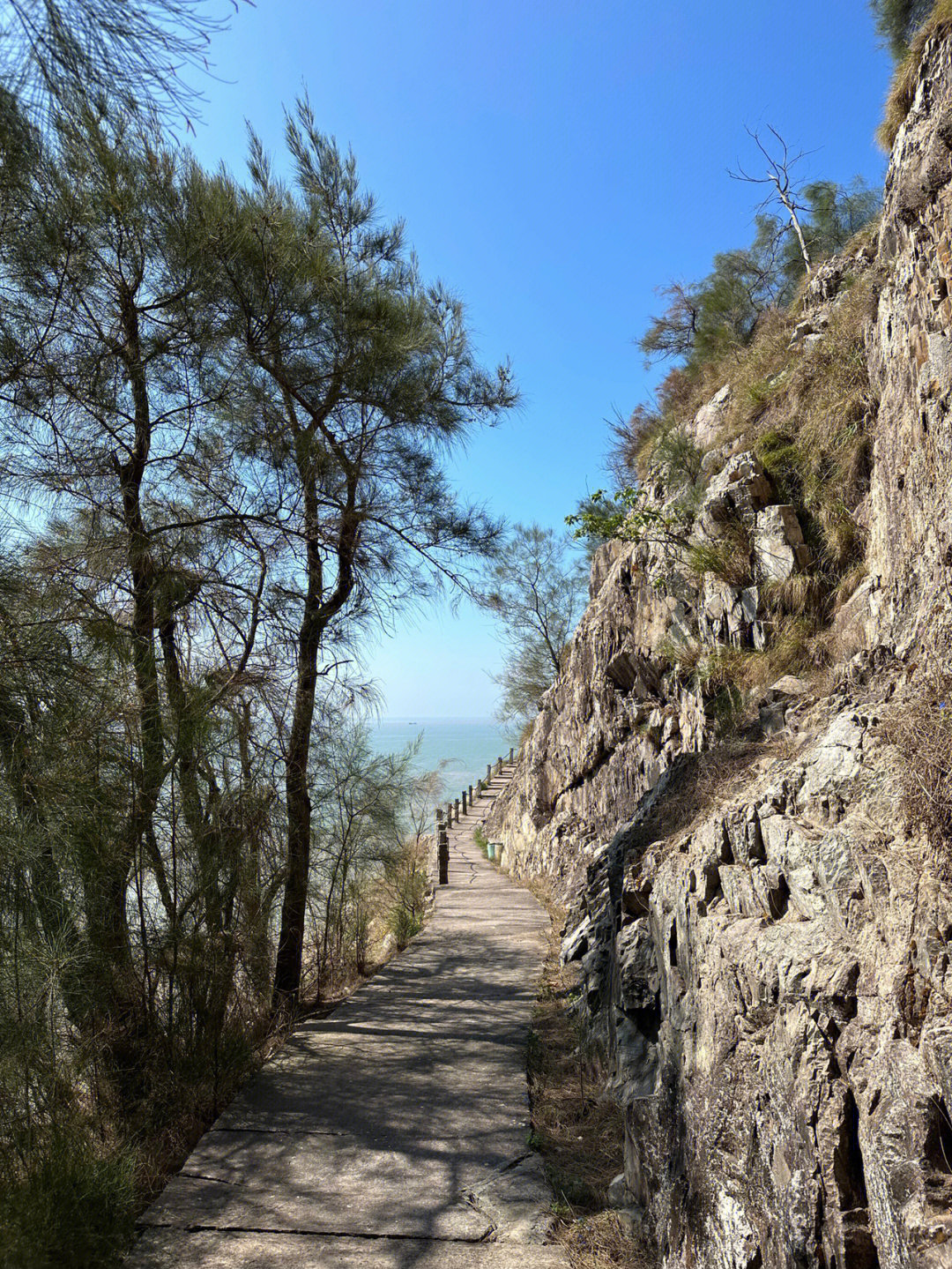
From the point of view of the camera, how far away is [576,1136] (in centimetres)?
476

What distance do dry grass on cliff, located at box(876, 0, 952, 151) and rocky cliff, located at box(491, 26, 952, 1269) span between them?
0.19 m

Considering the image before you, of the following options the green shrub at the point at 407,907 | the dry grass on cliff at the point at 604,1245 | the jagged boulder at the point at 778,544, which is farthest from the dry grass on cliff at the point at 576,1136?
the jagged boulder at the point at 778,544

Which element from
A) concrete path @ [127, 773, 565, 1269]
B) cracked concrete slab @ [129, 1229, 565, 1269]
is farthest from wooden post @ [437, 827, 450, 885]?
cracked concrete slab @ [129, 1229, 565, 1269]

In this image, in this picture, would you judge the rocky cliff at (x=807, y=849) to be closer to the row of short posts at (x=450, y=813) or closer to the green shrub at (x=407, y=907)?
the green shrub at (x=407, y=907)

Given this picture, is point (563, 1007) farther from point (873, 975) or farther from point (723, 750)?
point (873, 975)

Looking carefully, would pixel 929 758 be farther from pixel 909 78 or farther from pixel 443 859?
pixel 443 859

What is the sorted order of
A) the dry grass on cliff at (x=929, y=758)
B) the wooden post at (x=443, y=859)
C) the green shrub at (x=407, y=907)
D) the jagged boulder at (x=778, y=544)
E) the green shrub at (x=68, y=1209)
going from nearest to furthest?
the dry grass on cliff at (x=929, y=758), the green shrub at (x=68, y=1209), the jagged boulder at (x=778, y=544), the green shrub at (x=407, y=907), the wooden post at (x=443, y=859)

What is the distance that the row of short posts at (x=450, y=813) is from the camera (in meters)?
15.1

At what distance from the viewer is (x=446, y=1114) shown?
500 cm

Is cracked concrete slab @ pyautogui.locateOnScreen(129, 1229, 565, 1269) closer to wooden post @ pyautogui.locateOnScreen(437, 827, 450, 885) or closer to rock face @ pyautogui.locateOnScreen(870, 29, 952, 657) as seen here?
rock face @ pyautogui.locateOnScreen(870, 29, 952, 657)

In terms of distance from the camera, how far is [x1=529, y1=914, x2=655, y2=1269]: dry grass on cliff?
11.8 feet

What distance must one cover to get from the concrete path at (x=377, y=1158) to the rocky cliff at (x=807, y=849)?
27.5 inches

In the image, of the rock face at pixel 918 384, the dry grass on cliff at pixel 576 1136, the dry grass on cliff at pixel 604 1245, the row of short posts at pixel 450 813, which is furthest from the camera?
the row of short posts at pixel 450 813

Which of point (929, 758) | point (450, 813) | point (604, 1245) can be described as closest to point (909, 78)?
point (929, 758)
